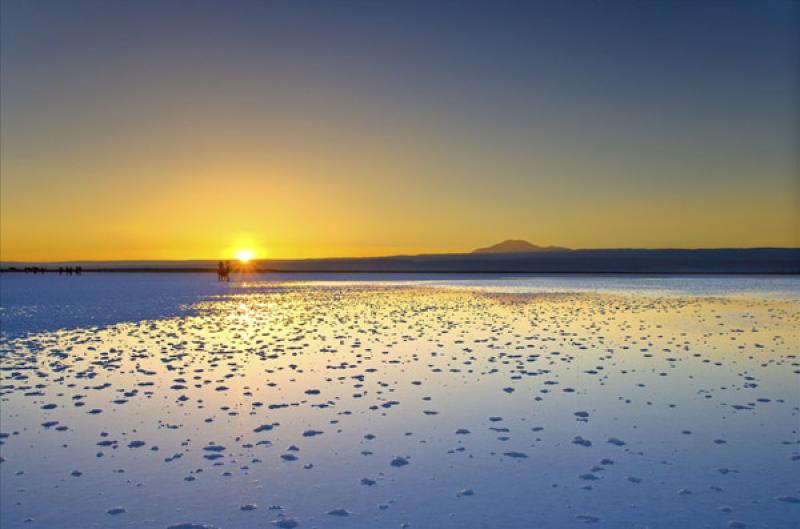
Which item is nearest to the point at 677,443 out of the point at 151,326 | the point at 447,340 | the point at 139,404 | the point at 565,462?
the point at 565,462

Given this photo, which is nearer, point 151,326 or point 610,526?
point 610,526

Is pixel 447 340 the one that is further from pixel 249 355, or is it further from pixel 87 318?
pixel 87 318

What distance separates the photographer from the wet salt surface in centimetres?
499

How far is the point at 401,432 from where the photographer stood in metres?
7.14

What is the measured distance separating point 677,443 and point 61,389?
908 centimetres

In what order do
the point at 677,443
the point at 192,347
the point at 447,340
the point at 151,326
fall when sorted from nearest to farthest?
the point at 677,443 → the point at 192,347 → the point at 447,340 → the point at 151,326

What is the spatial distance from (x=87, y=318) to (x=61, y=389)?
12301mm

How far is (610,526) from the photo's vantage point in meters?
4.61

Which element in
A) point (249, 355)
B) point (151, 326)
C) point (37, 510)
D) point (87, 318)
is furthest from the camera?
point (87, 318)

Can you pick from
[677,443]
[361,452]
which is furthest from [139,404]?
[677,443]

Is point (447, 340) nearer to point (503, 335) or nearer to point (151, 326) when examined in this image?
point (503, 335)

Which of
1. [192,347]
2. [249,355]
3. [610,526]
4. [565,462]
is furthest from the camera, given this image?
[192,347]

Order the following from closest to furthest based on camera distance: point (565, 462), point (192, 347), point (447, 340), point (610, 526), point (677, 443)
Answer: point (610, 526), point (565, 462), point (677, 443), point (192, 347), point (447, 340)

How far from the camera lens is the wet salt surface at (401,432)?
4992mm
